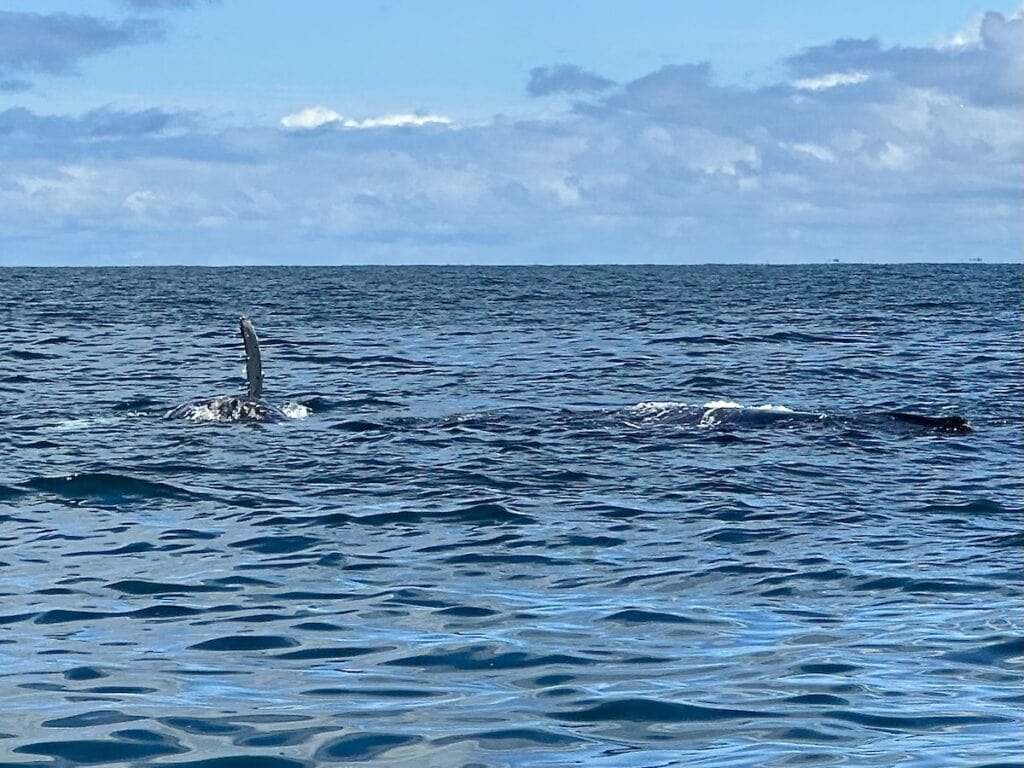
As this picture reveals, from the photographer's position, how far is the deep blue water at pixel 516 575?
907 cm

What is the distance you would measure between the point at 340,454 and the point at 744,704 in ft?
43.7

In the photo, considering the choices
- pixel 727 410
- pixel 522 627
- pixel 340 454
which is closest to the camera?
pixel 522 627

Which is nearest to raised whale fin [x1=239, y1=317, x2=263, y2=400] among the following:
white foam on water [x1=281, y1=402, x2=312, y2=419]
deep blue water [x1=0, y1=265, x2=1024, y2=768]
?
white foam on water [x1=281, y1=402, x2=312, y2=419]

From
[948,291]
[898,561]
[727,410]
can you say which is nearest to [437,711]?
[898,561]

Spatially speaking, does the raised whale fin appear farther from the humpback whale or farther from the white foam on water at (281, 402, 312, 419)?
the white foam on water at (281, 402, 312, 419)

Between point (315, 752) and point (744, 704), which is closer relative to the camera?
point (315, 752)

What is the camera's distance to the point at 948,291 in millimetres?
89812

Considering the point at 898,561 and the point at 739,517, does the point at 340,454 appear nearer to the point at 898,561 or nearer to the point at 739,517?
the point at 739,517

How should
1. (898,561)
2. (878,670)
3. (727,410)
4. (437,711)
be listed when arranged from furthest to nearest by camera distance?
(727,410), (898,561), (878,670), (437,711)

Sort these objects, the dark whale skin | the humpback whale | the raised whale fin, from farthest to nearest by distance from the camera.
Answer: the humpback whale → the raised whale fin → the dark whale skin

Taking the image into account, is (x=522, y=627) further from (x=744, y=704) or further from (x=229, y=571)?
(x=229, y=571)

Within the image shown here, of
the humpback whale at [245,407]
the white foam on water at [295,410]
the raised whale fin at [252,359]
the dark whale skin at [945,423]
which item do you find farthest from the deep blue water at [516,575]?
the raised whale fin at [252,359]

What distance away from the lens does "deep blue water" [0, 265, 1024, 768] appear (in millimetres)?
9070

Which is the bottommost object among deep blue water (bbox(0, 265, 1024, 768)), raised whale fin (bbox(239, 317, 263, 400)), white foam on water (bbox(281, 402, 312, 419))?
deep blue water (bbox(0, 265, 1024, 768))
